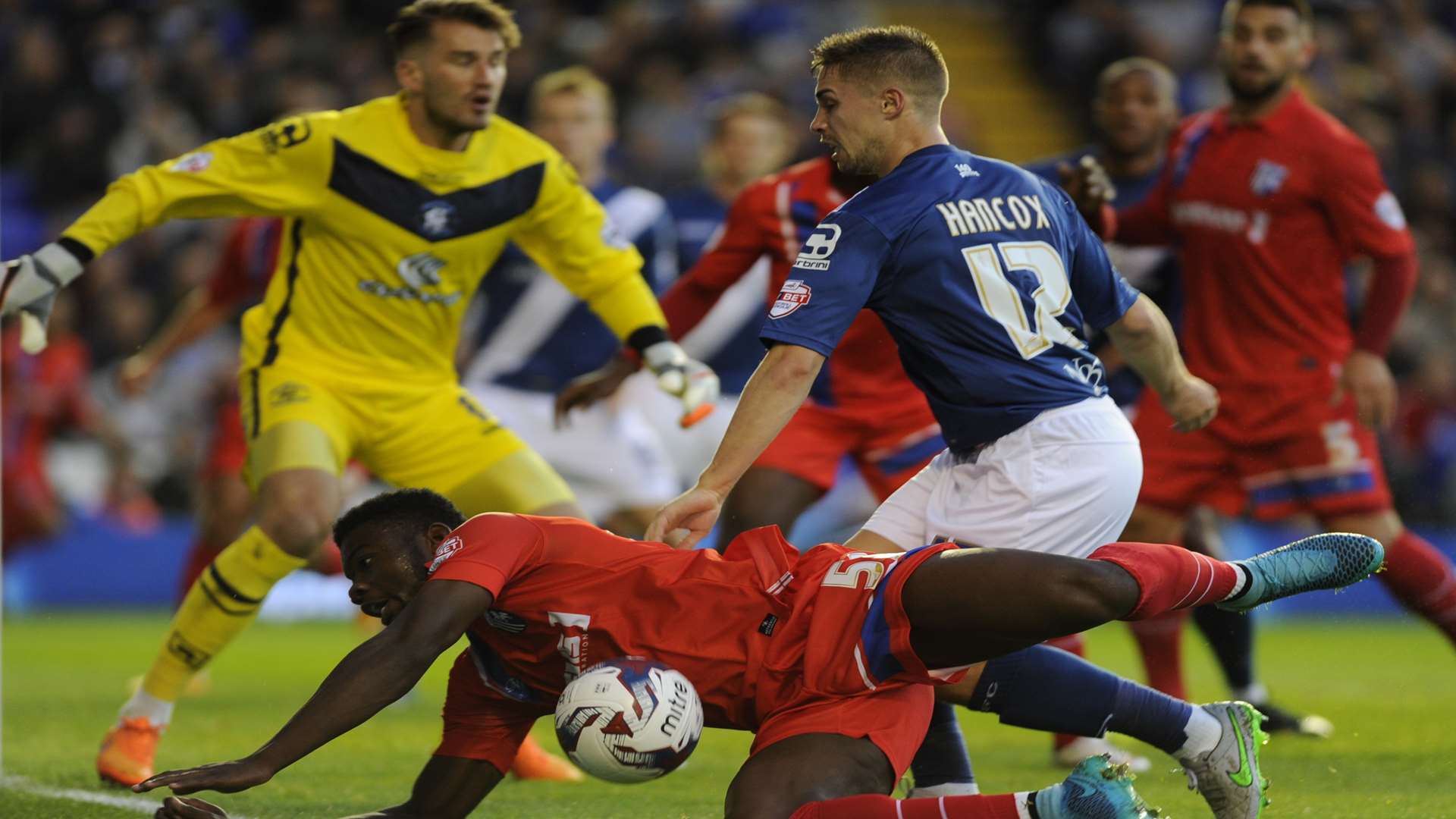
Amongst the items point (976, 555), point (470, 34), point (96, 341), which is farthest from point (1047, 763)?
point (96, 341)

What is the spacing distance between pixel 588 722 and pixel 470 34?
3.04 meters

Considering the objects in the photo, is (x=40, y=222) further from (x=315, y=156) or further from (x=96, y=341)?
(x=315, y=156)

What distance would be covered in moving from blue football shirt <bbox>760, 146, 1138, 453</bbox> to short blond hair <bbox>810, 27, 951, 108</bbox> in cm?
18

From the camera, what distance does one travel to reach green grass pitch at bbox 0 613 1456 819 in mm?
5438

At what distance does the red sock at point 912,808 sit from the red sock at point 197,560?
547cm

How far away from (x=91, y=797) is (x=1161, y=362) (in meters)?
3.44

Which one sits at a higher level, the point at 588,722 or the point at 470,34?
the point at 470,34

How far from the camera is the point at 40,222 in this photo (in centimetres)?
1634

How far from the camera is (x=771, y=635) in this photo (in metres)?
4.47

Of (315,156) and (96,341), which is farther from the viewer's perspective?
(96,341)

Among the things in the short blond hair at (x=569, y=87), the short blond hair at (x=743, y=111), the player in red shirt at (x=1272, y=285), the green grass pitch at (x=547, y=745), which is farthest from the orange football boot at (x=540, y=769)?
the short blond hair at (x=743, y=111)

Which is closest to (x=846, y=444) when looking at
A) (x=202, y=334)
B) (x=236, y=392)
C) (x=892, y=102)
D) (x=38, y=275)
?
(x=892, y=102)

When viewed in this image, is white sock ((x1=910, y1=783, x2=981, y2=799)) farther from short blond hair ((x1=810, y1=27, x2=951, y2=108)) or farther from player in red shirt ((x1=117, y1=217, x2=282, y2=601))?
player in red shirt ((x1=117, y1=217, x2=282, y2=601))

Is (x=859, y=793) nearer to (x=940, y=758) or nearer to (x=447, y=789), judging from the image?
(x=940, y=758)
